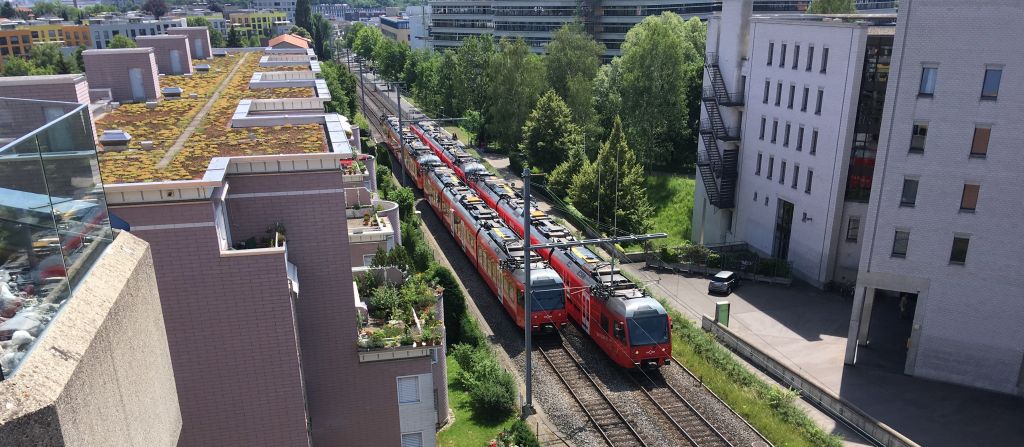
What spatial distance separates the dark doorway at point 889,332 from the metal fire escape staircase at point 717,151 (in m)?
11.8

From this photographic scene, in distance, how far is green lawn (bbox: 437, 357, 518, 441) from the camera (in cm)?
2325

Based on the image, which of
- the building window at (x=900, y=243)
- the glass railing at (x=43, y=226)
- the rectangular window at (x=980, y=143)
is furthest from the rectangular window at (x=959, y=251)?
the glass railing at (x=43, y=226)

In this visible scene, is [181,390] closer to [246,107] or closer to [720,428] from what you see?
[246,107]

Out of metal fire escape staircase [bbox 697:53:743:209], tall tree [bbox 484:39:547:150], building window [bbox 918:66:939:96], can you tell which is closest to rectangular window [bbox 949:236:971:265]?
building window [bbox 918:66:939:96]

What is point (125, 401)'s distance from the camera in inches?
275

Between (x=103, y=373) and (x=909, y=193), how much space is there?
2960 cm

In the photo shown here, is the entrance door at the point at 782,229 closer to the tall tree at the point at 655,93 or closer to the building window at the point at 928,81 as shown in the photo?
the building window at the point at 928,81

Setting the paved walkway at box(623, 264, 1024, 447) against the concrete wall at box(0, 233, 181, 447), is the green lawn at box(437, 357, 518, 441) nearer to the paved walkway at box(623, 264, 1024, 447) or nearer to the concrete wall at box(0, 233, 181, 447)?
the paved walkway at box(623, 264, 1024, 447)

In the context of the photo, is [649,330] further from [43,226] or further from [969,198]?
[43,226]

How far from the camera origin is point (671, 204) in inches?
2164

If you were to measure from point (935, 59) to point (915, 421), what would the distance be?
1340 centimetres

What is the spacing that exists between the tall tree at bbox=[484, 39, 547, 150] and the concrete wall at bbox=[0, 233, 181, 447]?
60.8 m

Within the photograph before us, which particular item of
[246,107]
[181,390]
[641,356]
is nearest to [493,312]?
[641,356]

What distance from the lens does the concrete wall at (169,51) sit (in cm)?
3472
